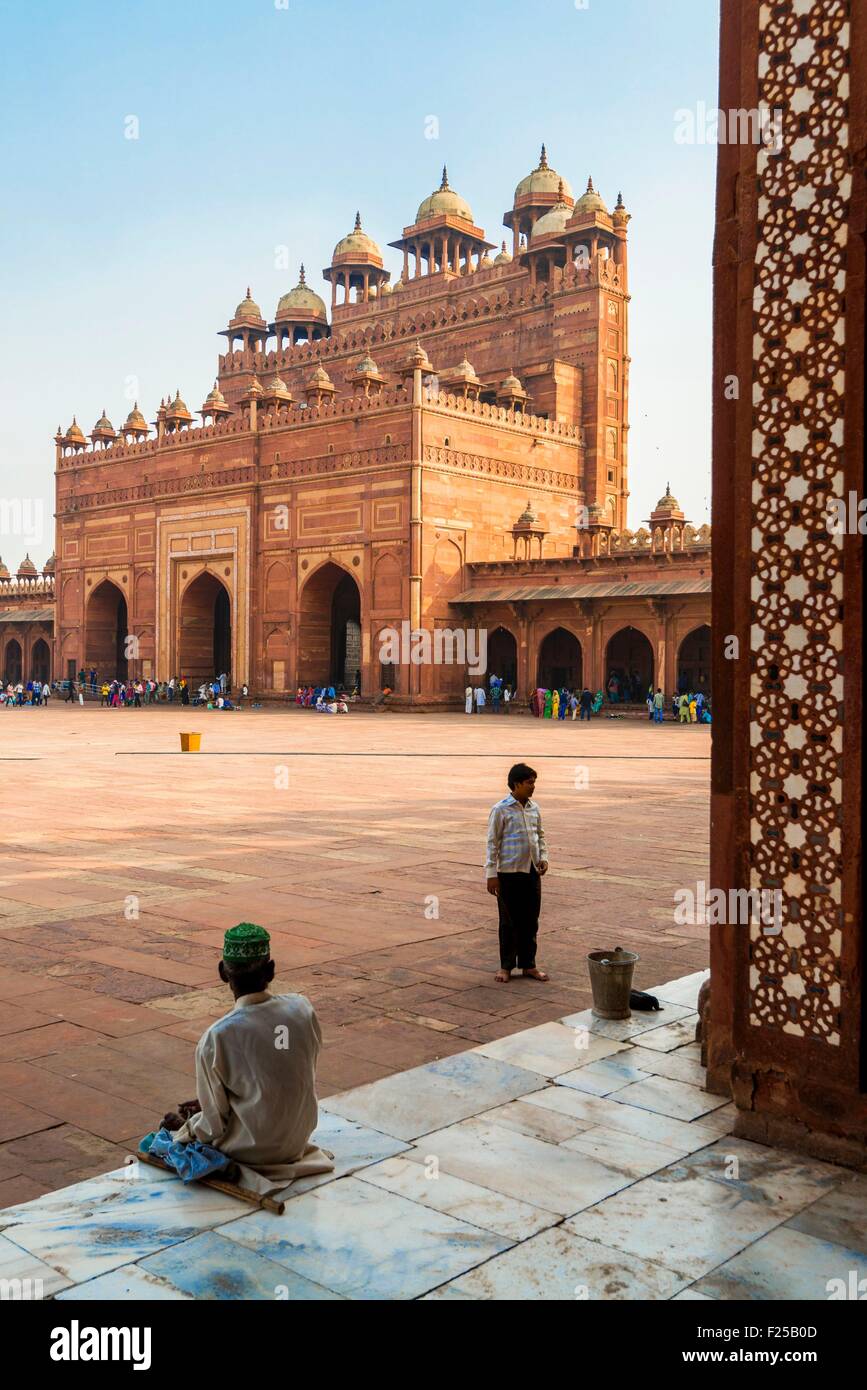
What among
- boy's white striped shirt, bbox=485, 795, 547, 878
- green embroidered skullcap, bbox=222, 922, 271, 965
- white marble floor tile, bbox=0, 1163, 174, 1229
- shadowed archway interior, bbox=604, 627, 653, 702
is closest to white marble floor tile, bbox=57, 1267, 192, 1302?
white marble floor tile, bbox=0, 1163, 174, 1229

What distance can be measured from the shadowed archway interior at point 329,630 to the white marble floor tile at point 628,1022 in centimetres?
→ 3066

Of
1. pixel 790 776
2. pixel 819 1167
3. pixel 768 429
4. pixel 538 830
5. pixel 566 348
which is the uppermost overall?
pixel 566 348

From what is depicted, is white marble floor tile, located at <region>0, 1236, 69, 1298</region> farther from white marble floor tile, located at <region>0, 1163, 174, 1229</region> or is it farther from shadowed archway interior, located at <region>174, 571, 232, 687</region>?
shadowed archway interior, located at <region>174, 571, 232, 687</region>

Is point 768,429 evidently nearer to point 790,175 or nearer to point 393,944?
point 790,175

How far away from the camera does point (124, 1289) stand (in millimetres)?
2725

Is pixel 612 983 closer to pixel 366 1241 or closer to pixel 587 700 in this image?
pixel 366 1241

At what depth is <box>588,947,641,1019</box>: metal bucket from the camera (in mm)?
4863

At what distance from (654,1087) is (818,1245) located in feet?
3.88

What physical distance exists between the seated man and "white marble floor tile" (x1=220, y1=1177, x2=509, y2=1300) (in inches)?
6.7

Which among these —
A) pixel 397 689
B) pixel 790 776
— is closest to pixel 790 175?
pixel 790 776

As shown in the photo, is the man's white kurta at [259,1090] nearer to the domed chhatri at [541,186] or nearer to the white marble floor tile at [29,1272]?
the white marble floor tile at [29,1272]

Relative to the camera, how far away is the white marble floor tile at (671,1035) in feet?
15.1

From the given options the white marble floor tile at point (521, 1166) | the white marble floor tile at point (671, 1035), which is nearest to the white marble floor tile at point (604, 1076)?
the white marble floor tile at point (671, 1035)

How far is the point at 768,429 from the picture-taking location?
12.3 ft
